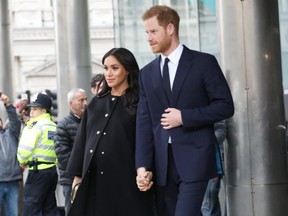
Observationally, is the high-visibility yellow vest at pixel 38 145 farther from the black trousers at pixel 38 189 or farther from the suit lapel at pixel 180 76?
the suit lapel at pixel 180 76

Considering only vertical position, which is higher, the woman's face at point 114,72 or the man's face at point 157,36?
the man's face at point 157,36

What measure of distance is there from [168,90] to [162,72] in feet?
0.56

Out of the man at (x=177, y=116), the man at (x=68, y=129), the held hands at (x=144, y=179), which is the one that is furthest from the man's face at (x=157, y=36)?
the man at (x=68, y=129)

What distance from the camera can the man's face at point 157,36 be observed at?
7555 mm

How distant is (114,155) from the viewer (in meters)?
8.09

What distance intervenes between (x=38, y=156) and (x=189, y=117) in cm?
621

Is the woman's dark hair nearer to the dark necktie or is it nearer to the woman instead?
the woman

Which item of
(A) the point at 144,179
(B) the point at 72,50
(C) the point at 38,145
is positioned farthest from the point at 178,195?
(B) the point at 72,50

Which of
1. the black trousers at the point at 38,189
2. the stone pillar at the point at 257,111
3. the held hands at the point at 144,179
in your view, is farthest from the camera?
the black trousers at the point at 38,189

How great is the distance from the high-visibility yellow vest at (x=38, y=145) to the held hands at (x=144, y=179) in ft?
18.7

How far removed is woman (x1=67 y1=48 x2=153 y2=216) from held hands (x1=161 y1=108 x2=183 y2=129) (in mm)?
761

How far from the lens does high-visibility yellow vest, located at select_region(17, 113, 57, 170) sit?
13125 millimetres

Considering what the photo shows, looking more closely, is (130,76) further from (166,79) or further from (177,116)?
(177,116)

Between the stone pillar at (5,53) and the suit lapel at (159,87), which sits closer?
the suit lapel at (159,87)
